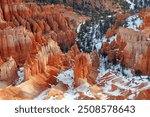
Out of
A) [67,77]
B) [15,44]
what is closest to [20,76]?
[67,77]

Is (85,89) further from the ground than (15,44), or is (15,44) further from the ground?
(15,44)

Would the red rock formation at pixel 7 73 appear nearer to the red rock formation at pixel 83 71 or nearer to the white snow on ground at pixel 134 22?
the red rock formation at pixel 83 71

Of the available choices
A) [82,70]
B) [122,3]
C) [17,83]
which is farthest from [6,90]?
[122,3]

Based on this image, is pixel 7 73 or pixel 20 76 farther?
pixel 20 76

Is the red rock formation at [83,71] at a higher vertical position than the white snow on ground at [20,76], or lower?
higher

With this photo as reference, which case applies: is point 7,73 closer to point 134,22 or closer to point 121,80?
point 121,80

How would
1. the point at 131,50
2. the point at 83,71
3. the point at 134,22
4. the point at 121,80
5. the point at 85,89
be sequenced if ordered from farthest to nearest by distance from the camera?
1. the point at 134,22
2. the point at 131,50
3. the point at 121,80
4. the point at 83,71
5. the point at 85,89

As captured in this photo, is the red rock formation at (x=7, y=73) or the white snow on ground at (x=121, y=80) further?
the red rock formation at (x=7, y=73)

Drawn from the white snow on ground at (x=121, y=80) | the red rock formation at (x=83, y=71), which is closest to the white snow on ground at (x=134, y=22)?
the white snow on ground at (x=121, y=80)
